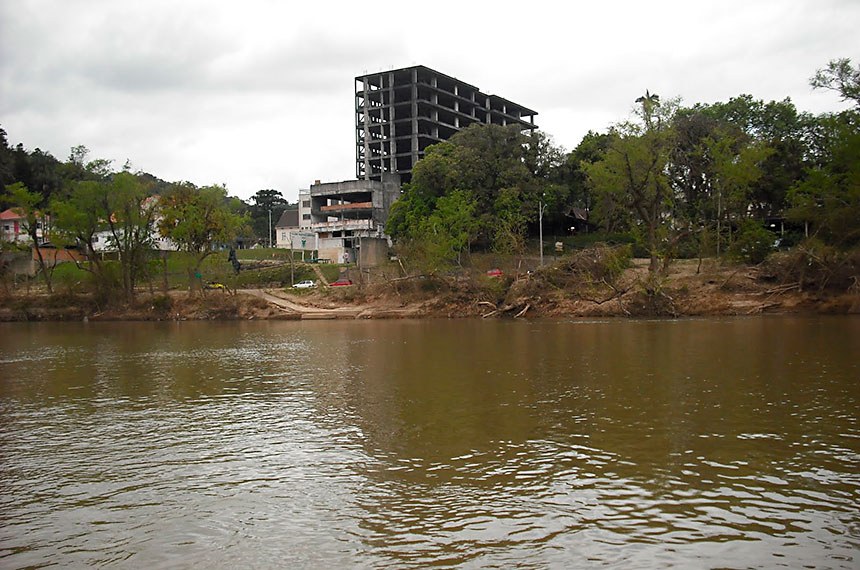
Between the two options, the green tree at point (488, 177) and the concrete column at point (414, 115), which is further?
the concrete column at point (414, 115)

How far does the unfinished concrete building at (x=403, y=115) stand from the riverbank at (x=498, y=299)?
58716 mm

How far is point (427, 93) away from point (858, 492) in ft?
387

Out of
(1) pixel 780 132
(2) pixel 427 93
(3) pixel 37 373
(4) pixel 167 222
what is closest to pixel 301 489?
(3) pixel 37 373

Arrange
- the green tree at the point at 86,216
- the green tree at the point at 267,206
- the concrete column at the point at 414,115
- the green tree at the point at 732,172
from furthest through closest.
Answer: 1. the green tree at the point at 267,206
2. the concrete column at the point at 414,115
3. the green tree at the point at 86,216
4. the green tree at the point at 732,172

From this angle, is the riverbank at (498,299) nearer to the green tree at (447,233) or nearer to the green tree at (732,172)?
the green tree at (447,233)

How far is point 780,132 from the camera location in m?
77.5

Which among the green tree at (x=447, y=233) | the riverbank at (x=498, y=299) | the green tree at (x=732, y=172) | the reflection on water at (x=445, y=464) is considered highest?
the green tree at (x=732, y=172)

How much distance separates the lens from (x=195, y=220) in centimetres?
6391

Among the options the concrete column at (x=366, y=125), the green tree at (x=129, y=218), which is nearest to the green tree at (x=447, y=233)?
the green tree at (x=129, y=218)

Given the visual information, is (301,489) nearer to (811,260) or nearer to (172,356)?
(172,356)

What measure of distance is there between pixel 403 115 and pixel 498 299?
77.4m

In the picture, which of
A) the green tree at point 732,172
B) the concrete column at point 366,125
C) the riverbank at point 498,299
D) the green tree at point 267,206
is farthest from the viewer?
the green tree at point 267,206

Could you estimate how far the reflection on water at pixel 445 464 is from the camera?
8227 mm

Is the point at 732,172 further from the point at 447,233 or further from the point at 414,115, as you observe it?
the point at 414,115
